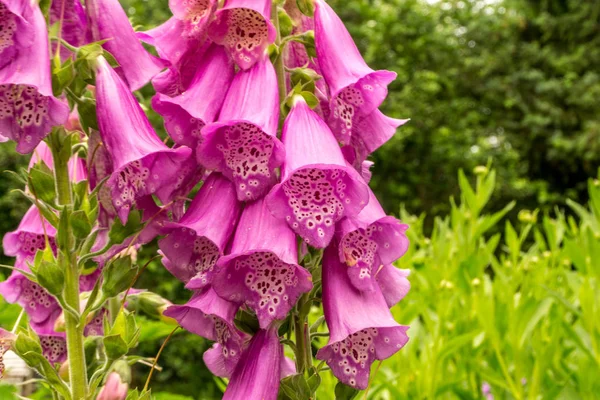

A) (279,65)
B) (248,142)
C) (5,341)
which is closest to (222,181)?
(248,142)

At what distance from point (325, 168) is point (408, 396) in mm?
738

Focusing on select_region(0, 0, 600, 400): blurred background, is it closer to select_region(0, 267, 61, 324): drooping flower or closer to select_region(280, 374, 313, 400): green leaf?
select_region(0, 267, 61, 324): drooping flower

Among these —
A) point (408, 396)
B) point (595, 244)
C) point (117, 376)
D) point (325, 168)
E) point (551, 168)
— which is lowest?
point (551, 168)

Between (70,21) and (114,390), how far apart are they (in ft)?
1.81

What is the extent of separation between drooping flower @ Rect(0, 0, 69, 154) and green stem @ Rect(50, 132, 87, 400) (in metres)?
0.09

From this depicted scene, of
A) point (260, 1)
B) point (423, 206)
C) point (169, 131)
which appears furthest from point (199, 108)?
point (423, 206)

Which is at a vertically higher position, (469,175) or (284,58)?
(284,58)

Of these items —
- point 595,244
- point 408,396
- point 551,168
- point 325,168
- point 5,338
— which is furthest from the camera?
point 551,168

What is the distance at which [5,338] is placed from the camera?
1.10 m

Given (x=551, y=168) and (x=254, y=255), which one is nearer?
(x=254, y=255)

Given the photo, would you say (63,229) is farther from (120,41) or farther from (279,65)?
(279,65)

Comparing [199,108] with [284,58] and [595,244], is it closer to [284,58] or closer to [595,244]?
[284,58]

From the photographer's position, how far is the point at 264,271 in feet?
3.17

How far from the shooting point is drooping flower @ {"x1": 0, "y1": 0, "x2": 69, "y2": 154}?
933 millimetres
